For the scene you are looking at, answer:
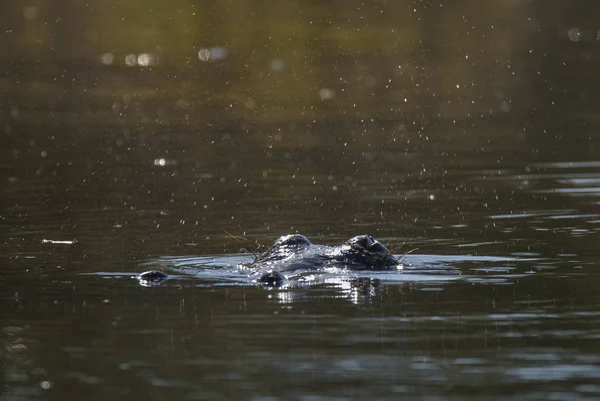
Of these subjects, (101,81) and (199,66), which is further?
(199,66)

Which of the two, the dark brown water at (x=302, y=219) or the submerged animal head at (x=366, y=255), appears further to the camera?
the submerged animal head at (x=366, y=255)

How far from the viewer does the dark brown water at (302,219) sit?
974 centimetres

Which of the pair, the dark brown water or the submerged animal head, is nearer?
the dark brown water

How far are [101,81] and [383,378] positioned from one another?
996 inches

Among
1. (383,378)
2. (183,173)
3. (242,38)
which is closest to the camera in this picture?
(383,378)

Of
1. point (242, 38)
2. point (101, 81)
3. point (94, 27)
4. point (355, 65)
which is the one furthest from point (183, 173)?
point (94, 27)

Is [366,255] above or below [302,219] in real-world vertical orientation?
below

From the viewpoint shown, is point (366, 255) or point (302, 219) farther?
point (302, 219)

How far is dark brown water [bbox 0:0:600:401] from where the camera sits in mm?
9742

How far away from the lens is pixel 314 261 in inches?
513

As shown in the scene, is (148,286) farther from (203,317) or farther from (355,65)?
(355,65)

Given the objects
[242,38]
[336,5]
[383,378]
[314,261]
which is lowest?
[383,378]

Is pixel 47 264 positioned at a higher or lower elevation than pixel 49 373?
higher

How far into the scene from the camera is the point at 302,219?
16328mm
